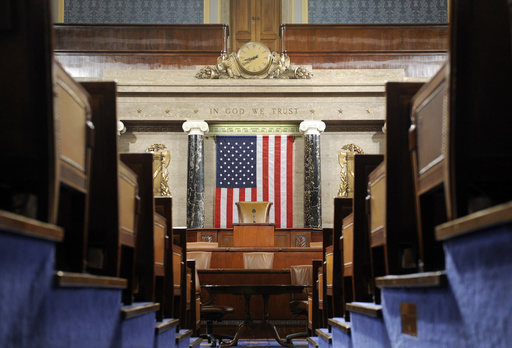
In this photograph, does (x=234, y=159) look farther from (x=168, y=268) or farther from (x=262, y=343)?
(x=168, y=268)

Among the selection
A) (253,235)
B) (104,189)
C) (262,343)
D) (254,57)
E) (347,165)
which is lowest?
(262,343)

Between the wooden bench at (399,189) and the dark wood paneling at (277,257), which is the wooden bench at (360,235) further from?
the dark wood paneling at (277,257)

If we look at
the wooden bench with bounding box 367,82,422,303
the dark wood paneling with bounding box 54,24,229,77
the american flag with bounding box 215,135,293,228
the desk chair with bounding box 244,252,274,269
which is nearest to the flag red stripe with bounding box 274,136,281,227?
the american flag with bounding box 215,135,293,228

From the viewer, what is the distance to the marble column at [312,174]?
464 inches

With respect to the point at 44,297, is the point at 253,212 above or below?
above

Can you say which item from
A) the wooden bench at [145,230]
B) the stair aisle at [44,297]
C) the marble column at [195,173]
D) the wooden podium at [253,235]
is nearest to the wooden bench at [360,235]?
the wooden bench at [145,230]

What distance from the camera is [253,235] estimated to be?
31.3 feet

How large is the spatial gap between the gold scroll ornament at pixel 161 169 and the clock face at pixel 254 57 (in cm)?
229

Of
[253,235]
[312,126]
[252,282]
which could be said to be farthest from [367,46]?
[252,282]

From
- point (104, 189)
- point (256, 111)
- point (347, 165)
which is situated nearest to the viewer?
point (104, 189)

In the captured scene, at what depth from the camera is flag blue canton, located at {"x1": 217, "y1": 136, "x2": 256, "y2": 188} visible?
12398mm

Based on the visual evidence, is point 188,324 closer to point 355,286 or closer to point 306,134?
point 355,286

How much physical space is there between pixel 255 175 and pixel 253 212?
5.65 feet

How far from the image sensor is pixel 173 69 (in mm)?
12211
